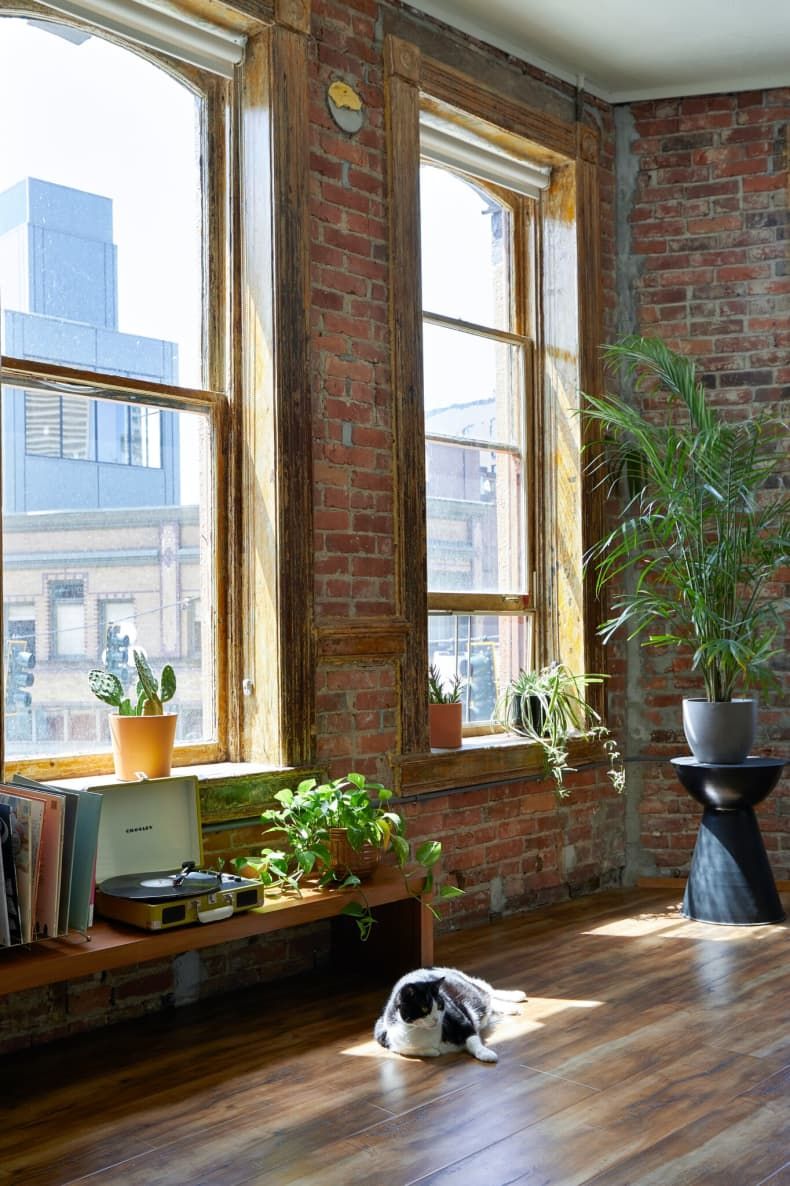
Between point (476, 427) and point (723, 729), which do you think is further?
point (476, 427)

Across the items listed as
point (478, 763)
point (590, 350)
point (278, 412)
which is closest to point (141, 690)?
point (278, 412)

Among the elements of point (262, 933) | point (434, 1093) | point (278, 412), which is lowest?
point (434, 1093)

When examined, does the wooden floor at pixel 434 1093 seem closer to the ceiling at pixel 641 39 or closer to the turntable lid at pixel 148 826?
the turntable lid at pixel 148 826

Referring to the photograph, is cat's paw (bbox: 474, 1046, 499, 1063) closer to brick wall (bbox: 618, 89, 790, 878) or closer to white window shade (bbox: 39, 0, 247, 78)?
brick wall (bbox: 618, 89, 790, 878)

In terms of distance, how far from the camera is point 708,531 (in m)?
5.16

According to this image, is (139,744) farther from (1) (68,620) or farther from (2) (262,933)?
(2) (262,933)

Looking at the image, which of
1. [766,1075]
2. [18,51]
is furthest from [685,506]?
[18,51]

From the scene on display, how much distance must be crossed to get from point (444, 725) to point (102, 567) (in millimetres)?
1556

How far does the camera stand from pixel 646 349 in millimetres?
4809

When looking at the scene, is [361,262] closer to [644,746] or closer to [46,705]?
[46,705]

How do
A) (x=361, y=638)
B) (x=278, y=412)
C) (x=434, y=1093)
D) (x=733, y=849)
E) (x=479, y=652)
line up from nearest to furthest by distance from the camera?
(x=434, y=1093) < (x=278, y=412) < (x=361, y=638) < (x=733, y=849) < (x=479, y=652)

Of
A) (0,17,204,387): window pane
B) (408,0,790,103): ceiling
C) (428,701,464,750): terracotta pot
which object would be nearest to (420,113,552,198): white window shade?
(408,0,790,103): ceiling

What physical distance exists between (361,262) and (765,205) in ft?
6.86

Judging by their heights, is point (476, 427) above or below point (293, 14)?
below
